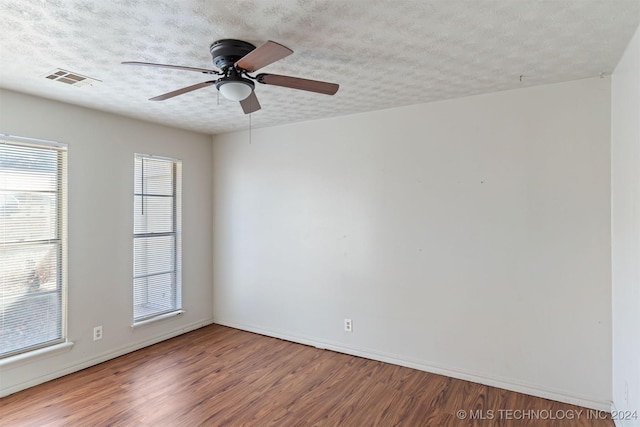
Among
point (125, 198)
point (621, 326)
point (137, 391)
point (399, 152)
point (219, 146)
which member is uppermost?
point (219, 146)

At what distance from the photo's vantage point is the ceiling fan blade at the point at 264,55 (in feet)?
5.52

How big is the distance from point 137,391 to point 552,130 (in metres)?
4.10

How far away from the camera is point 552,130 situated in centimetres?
284

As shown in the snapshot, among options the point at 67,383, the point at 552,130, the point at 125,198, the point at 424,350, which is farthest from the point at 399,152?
the point at 67,383

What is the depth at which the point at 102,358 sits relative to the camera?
359 centimetres

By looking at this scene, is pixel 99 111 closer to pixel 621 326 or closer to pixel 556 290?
pixel 556 290

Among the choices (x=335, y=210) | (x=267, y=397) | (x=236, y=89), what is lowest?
(x=267, y=397)

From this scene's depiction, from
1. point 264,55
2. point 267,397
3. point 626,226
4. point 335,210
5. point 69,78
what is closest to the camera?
point 264,55

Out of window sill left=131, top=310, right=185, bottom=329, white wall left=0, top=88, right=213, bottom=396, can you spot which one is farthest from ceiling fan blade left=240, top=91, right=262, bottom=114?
window sill left=131, top=310, right=185, bottom=329

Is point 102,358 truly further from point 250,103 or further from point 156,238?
point 250,103

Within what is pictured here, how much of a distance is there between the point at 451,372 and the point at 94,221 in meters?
3.78

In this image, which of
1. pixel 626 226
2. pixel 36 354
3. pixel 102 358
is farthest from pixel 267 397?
pixel 626 226

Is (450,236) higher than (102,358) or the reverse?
higher

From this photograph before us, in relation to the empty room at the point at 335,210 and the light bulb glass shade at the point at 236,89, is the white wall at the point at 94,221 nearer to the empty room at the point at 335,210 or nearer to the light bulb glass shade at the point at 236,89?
the empty room at the point at 335,210
